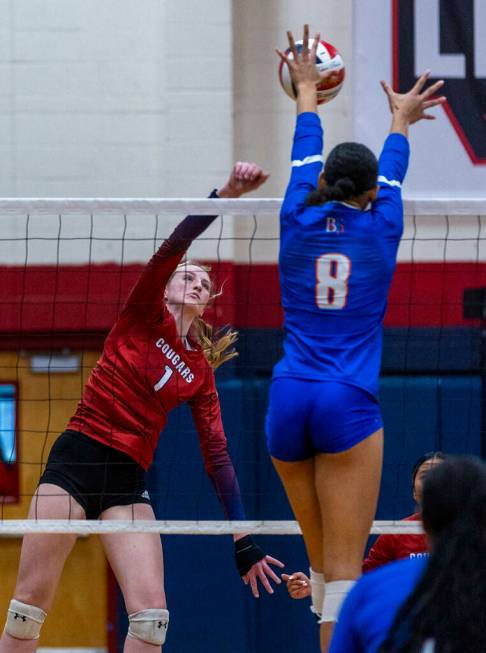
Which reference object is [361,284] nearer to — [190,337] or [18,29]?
[190,337]

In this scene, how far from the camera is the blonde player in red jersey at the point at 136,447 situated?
4.97 meters

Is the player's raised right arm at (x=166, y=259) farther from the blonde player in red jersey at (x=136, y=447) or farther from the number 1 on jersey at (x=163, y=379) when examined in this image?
the number 1 on jersey at (x=163, y=379)

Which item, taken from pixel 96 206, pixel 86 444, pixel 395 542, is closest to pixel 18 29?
pixel 96 206

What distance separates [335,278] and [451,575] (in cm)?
193

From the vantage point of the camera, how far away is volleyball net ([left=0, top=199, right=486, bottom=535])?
730 centimetres

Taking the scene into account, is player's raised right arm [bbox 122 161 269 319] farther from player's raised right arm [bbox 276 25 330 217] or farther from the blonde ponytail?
player's raised right arm [bbox 276 25 330 217]

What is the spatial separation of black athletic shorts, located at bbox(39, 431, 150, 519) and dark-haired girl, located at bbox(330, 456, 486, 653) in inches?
110

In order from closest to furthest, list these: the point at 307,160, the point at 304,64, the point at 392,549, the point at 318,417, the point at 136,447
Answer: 1. the point at 318,417
2. the point at 307,160
3. the point at 304,64
4. the point at 136,447
5. the point at 392,549

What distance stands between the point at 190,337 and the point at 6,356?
2.38 m

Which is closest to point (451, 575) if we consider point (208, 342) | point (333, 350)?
point (333, 350)

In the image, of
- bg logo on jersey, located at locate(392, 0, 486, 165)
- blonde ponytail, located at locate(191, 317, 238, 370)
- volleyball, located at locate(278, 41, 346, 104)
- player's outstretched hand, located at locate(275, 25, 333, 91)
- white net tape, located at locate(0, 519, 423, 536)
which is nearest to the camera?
player's outstretched hand, located at locate(275, 25, 333, 91)

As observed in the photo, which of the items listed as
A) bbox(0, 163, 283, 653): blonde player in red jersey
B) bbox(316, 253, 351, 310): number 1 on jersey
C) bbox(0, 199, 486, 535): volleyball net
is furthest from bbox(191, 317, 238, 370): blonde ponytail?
bbox(0, 199, 486, 535): volleyball net

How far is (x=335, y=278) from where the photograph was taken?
4.09 m

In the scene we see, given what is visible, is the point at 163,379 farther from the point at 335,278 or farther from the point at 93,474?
the point at 335,278
